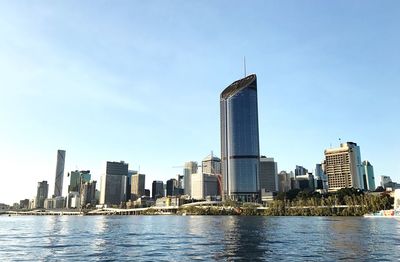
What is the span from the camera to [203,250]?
66.3 m

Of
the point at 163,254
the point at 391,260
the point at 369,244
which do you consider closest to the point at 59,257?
the point at 163,254

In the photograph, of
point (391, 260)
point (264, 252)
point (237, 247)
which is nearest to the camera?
point (391, 260)

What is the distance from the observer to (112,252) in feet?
214

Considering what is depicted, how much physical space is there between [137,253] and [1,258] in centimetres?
2061

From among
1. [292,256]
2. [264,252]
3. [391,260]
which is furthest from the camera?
[264,252]

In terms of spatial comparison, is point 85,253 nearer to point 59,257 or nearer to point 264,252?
point 59,257

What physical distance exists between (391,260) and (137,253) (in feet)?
126

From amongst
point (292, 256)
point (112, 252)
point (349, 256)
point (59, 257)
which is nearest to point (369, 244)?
point (349, 256)

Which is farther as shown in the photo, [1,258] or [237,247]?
[237,247]

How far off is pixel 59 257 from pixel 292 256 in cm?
3570

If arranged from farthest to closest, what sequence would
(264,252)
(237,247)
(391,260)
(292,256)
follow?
(237,247), (264,252), (292,256), (391,260)

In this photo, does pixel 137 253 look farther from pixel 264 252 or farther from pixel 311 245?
pixel 311 245

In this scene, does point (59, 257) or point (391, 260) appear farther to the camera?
point (59, 257)

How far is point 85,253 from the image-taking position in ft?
211
